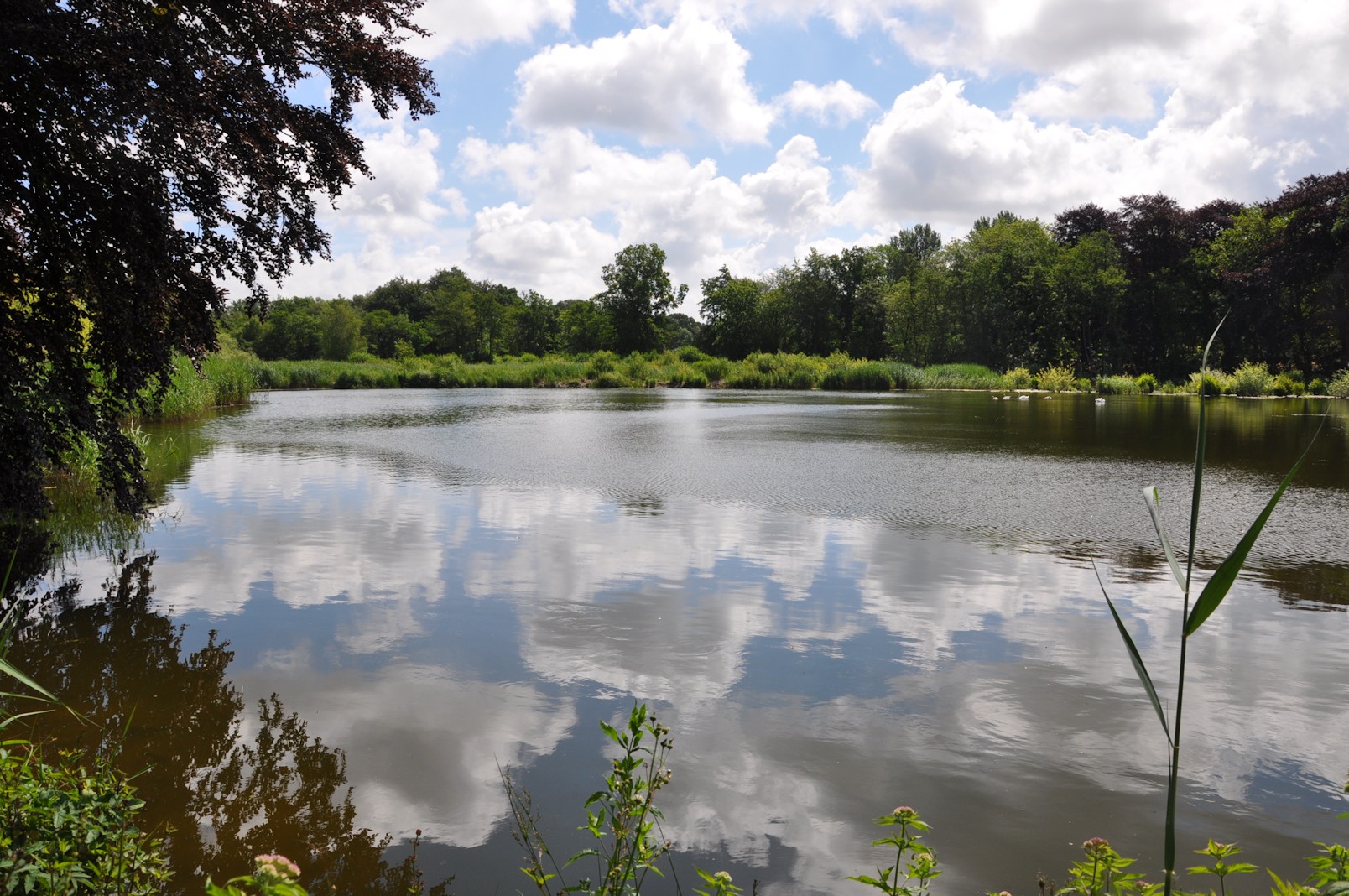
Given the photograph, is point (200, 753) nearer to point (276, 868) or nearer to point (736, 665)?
point (276, 868)

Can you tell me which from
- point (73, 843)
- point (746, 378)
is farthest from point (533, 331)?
point (73, 843)

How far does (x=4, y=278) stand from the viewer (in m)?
5.23

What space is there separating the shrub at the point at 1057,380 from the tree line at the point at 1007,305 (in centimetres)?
527

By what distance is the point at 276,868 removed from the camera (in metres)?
1.60

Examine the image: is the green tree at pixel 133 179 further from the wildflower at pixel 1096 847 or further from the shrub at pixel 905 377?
the shrub at pixel 905 377

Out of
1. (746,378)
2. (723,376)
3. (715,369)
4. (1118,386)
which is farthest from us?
(715,369)

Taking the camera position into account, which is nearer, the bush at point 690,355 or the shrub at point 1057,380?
the shrub at point 1057,380

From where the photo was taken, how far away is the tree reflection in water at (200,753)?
2695 millimetres

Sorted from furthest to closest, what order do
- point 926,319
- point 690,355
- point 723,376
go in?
point 690,355 → point 926,319 → point 723,376

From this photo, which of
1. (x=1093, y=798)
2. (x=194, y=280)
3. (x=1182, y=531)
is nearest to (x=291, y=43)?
(x=194, y=280)

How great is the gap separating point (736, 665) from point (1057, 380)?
141 ft

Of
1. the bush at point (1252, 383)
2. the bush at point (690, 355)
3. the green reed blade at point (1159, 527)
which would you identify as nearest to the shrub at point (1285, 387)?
the bush at point (1252, 383)

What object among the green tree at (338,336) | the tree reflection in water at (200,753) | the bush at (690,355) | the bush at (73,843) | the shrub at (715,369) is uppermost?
the green tree at (338,336)

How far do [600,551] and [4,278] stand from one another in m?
4.23
